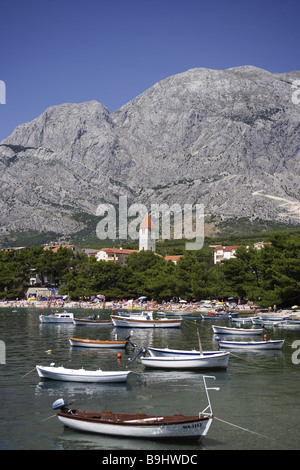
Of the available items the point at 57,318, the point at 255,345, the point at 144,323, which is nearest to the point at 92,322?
the point at 57,318

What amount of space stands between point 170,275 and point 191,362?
81.4 metres

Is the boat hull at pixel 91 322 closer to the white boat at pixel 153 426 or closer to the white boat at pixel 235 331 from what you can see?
the white boat at pixel 235 331

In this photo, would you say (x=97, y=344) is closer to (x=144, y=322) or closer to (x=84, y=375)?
(x=84, y=375)

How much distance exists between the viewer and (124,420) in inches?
977

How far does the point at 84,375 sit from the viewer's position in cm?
3722

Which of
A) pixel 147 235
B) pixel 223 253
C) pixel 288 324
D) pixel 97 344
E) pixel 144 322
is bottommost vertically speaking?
pixel 288 324

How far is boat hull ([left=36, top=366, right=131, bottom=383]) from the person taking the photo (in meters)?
37.0

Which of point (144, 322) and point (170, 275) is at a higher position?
point (170, 275)

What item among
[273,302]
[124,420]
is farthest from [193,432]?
[273,302]

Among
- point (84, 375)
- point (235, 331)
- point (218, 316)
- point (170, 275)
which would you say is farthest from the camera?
point (170, 275)

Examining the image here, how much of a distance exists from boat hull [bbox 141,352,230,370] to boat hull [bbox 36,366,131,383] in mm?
6045

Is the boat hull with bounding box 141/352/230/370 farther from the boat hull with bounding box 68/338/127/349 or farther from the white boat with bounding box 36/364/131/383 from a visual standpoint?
the boat hull with bounding box 68/338/127/349

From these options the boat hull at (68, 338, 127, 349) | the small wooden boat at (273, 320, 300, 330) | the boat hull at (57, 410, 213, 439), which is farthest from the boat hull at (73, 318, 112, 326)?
the boat hull at (57, 410, 213, 439)

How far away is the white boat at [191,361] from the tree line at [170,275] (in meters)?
49.2
